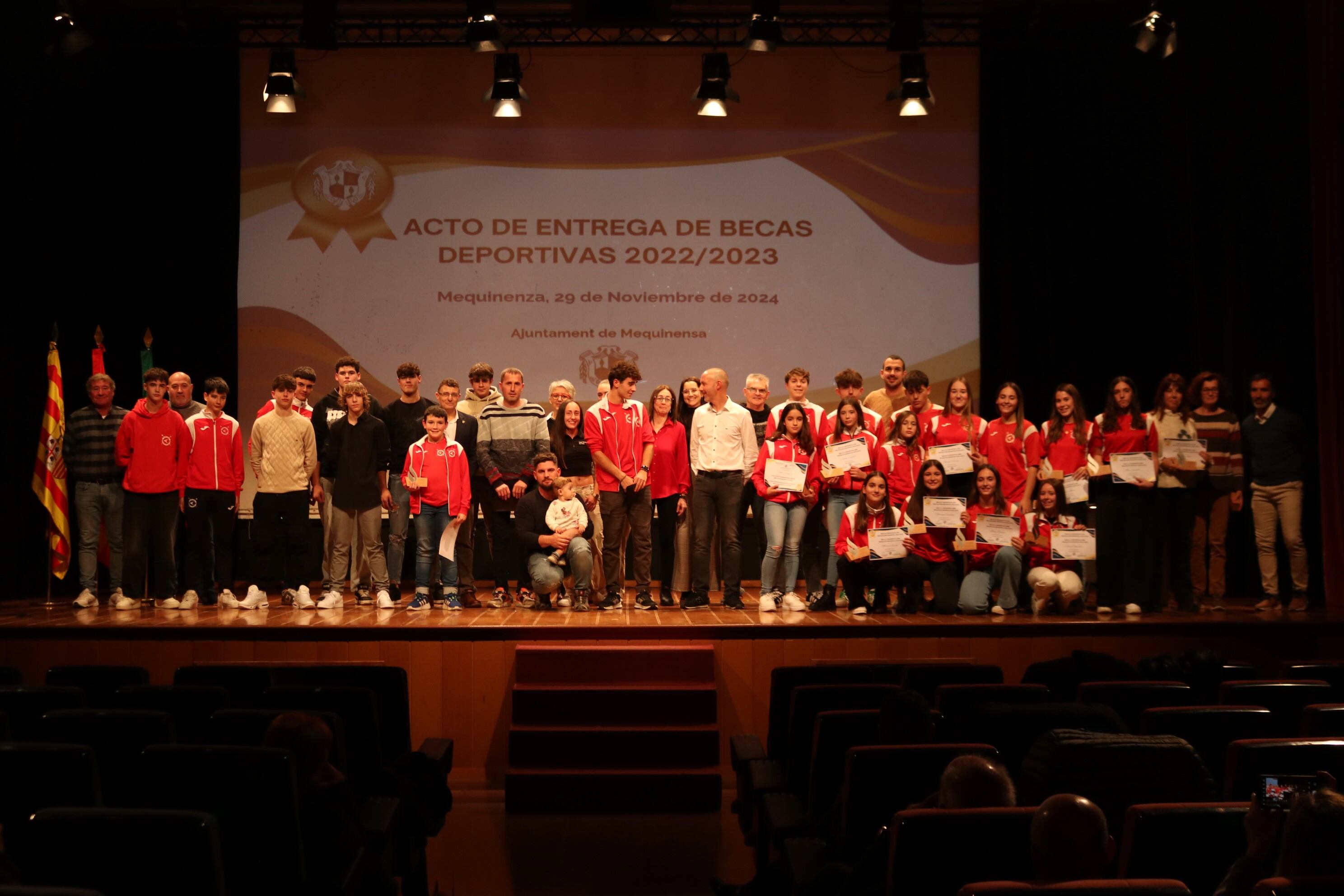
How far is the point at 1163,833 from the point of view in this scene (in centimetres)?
242

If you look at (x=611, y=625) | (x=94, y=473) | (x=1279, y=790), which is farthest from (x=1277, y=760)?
(x=94, y=473)

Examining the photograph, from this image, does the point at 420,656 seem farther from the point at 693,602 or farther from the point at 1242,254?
the point at 1242,254

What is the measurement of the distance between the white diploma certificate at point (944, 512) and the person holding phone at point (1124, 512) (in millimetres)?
1131

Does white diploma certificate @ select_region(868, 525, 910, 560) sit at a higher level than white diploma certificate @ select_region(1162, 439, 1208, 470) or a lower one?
lower

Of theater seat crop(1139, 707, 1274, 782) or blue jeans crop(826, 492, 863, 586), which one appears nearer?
theater seat crop(1139, 707, 1274, 782)

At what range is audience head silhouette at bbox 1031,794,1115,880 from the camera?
2.08 meters

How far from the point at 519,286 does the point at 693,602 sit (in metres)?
3.57

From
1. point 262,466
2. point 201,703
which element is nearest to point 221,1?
point 262,466

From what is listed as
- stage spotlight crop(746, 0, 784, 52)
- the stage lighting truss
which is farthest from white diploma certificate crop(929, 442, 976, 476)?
the stage lighting truss

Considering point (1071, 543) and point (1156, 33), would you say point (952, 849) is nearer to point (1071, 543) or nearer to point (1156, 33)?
point (1071, 543)

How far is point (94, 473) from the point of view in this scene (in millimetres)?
7719

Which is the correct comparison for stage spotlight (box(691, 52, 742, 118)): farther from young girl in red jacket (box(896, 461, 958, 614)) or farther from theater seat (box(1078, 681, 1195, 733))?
theater seat (box(1078, 681, 1195, 733))

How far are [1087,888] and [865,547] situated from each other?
529 centimetres

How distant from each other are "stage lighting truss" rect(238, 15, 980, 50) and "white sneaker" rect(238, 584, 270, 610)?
4.33m
